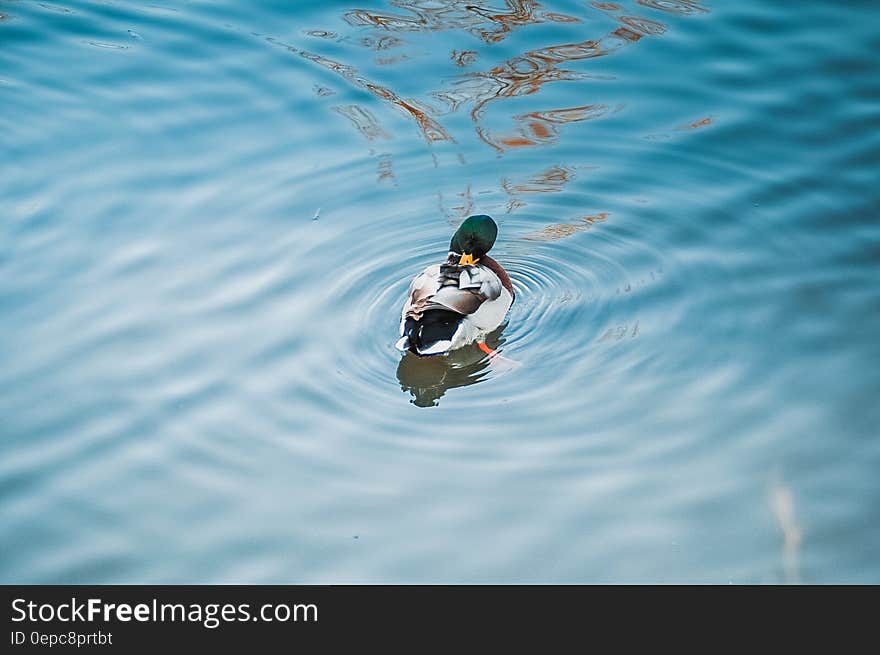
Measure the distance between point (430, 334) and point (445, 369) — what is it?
0.29 meters

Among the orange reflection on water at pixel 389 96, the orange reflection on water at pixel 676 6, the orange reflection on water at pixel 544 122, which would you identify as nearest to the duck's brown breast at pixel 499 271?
the orange reflection on water at pixel 544 122

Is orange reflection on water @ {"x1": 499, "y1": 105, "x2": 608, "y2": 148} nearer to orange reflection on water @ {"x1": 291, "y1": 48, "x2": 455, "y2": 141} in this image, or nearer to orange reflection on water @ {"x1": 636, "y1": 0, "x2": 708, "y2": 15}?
orange reflection on water @ {"x1": 291, "y1": 48, "x2": 455, "y2": 141}

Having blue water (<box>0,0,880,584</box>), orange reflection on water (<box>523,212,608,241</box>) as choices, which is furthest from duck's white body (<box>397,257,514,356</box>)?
orange reflection on water (<box>523,212,608,241</box>)

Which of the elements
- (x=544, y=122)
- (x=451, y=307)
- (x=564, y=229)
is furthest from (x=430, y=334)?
(x=544, y=122)

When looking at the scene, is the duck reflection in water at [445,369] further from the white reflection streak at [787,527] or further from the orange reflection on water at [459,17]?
the orange reflection on water at [459,17]

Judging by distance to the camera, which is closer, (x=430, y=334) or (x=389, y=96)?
(x=430, y=334)

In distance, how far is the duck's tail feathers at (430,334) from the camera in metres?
5.73

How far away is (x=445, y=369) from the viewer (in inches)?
235

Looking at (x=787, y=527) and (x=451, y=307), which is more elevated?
(x=451, y=307)

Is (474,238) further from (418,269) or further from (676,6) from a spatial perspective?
(676,6)

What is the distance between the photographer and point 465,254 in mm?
6242

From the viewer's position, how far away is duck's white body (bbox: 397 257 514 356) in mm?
5758

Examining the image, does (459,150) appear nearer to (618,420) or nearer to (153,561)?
(618,420)

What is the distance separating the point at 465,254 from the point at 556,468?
1.69 metres
